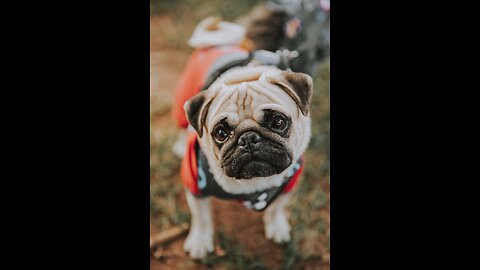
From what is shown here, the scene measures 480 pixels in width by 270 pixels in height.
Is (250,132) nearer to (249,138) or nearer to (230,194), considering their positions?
(249,138)

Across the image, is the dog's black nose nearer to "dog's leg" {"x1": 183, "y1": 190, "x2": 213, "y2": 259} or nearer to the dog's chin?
the dog's chin

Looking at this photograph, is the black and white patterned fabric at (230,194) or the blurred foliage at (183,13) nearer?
the black and white patterned fabric at (230,194)

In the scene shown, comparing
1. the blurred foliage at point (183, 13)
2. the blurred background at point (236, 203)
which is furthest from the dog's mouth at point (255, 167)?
the blurred foliage at point (183, 13)

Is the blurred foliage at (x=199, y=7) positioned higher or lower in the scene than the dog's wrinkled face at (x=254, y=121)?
higher

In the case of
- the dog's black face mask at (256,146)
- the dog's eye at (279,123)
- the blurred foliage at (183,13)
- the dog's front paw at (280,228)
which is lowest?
the dog's front paw at (280,228)

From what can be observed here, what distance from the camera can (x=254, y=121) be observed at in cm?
163

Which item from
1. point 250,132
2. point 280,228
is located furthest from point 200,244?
point 250,132

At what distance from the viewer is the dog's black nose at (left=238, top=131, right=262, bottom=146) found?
161 centimetres

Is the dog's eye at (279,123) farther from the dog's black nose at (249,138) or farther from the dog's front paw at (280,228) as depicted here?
the dog's front paw at (280,228)

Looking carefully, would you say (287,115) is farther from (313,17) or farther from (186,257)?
(186,257)

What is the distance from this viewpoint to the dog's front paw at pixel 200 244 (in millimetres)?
1980

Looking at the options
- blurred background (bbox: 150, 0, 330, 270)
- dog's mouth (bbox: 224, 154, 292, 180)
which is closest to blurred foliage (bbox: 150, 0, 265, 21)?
blurred background (bbox: 150, 0, 330, 270)

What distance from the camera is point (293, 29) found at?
6.57 feet

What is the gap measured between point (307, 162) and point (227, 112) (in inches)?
20.7
